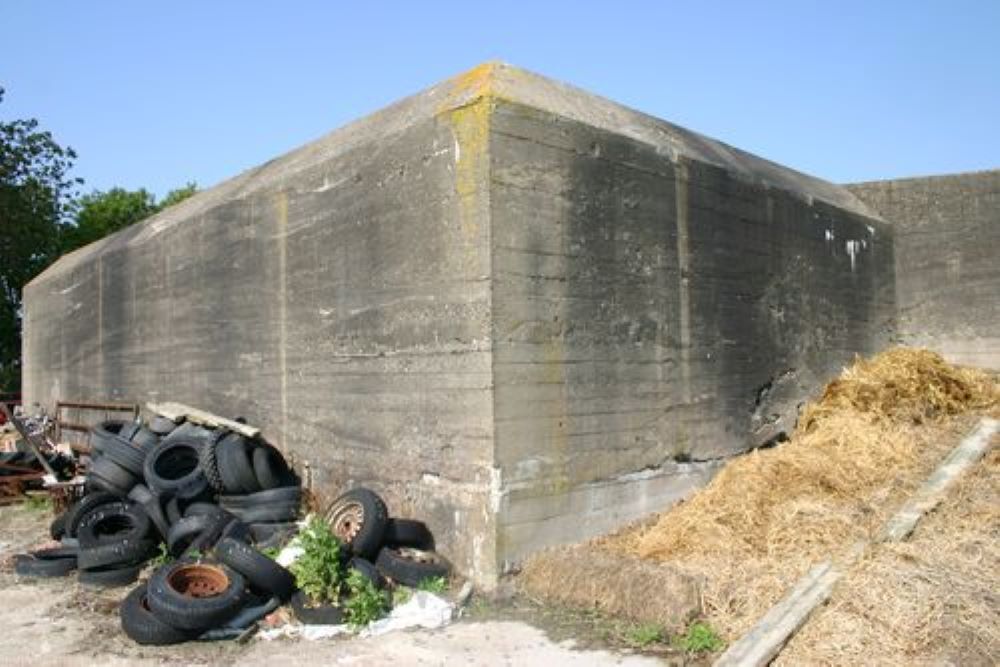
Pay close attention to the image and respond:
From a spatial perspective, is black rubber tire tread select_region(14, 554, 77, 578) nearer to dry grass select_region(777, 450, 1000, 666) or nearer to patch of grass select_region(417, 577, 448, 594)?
patch of grass select_region(417, 577, 448, 594)

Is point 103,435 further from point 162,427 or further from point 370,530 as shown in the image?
point 370,530

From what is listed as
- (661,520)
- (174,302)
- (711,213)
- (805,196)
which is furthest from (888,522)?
(174,302)

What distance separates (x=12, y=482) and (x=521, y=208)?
851 centimetres

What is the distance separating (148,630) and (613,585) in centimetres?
302

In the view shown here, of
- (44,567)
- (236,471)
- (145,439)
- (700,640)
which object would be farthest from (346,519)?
(145,439)

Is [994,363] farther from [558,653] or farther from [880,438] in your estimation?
[558,653]

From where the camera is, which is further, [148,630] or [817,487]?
[817,487]

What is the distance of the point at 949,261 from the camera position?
36.0 feet

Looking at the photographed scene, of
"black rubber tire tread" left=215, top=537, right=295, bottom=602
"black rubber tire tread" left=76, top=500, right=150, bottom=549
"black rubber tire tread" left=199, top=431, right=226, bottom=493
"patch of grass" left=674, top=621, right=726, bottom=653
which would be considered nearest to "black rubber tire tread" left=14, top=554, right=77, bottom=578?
"black rubber tire tread" left=76, top=500, right=150, bottom=549

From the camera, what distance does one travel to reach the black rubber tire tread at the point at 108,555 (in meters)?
6.92

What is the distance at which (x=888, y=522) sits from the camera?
587 centimetres

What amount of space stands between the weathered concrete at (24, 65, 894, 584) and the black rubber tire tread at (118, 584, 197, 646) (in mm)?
1979

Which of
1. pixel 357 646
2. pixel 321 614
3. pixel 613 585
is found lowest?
pixel 357 646

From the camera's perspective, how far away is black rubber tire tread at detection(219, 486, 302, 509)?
24.7 ft
